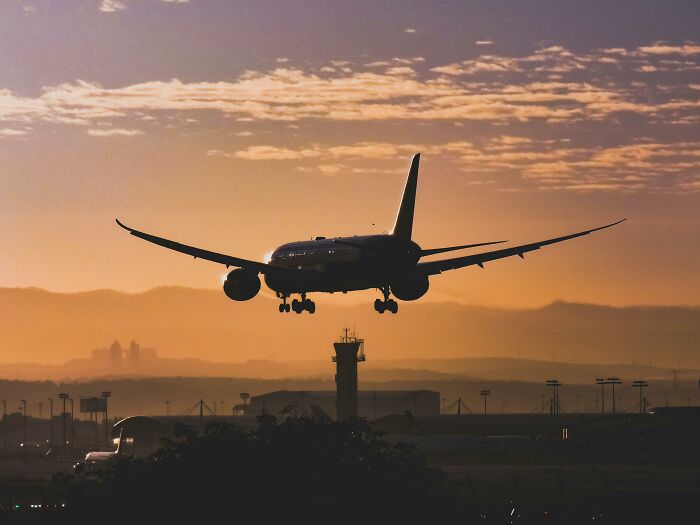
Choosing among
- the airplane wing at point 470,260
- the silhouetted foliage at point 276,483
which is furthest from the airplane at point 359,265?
the silhouetted foliage at point 276,483

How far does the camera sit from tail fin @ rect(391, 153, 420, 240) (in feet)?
356

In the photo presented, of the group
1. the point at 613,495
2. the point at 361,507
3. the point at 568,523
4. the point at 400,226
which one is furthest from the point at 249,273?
the point at 361,507

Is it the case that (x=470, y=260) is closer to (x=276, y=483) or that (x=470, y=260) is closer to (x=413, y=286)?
(x=413, y=286)

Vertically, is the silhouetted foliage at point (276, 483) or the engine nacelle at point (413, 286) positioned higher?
the engine nacelle at point (413, 286)

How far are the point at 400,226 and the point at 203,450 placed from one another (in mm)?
44459

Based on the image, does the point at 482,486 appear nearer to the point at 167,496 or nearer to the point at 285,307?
the point at 285,307

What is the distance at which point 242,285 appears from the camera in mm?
114688

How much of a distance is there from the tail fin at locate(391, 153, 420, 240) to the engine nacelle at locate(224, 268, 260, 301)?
13.2 m

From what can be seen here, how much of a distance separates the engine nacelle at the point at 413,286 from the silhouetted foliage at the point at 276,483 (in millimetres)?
40895

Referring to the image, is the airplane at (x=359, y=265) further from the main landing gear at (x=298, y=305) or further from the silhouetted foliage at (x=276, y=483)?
the silhouetted foliage at (x=276, y=483)

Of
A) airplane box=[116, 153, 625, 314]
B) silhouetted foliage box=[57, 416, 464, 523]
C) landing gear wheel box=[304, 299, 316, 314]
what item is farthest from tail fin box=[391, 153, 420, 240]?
silhouetted foliage box=[57, 416, 464, 523]

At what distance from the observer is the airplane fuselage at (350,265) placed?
106938mm

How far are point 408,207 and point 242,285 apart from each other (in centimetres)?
1538

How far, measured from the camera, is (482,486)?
5935 inches
